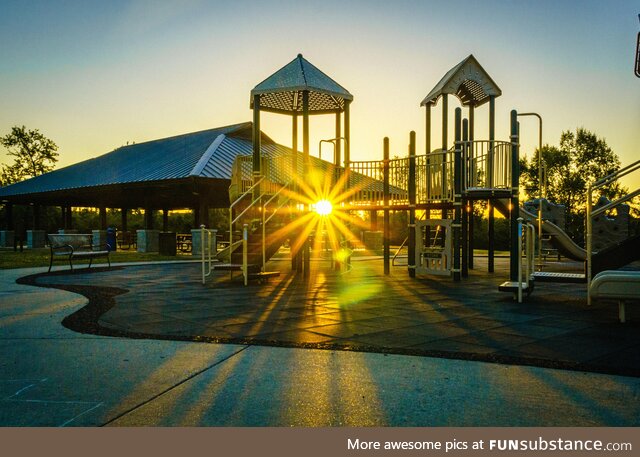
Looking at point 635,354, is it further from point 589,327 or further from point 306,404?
point 306,404

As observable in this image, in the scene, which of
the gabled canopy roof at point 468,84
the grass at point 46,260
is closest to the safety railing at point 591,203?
the gabled canopy roof at point 468,84

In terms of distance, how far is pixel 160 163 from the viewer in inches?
1077

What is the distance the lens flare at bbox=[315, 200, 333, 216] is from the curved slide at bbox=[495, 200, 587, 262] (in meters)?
4.41

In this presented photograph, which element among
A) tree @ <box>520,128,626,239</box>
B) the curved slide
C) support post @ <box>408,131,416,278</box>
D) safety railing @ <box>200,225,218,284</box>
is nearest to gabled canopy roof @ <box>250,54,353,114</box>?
support post @ <box>408,131,416,278</box>

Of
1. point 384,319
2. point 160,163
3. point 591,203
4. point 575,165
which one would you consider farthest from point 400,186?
point 575,165

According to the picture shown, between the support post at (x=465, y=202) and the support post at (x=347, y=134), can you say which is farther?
the support post at (x=347, y=134)

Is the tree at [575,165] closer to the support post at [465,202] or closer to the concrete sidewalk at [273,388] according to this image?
the support post at [465,202]

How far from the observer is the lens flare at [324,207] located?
1426 centimetres

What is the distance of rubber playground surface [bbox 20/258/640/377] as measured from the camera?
480cm

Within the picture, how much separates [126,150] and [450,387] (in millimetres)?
35450

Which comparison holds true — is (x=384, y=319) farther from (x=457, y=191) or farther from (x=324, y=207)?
(x=324, y=207)

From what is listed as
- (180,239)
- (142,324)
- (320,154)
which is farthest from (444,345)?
(180,239)

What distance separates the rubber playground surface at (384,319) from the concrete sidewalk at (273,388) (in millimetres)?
351

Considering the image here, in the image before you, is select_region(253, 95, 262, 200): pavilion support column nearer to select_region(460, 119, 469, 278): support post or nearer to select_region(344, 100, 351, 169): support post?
select_region(344, 100, 351, 169): support post
